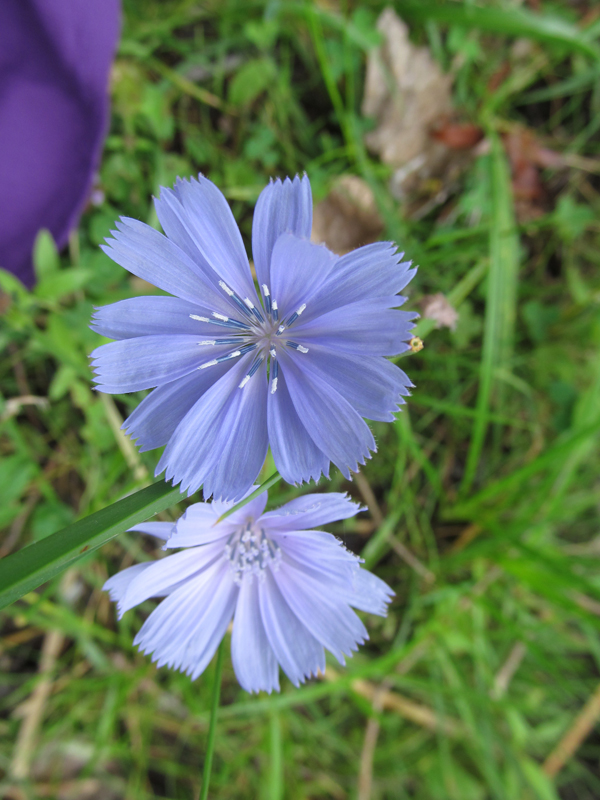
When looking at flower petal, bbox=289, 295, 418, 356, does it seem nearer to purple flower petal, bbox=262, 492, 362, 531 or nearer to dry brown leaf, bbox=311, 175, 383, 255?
purple flower petal, bbox=262, 492, 362, 531

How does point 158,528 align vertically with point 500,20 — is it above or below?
below

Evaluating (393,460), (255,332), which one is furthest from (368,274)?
(393,460)

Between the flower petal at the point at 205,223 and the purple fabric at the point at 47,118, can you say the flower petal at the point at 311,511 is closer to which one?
the flower petal at the point at 205,223

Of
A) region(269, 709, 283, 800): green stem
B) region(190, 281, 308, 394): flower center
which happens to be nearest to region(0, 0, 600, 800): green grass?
region(269, 709, 283, 800): green stem

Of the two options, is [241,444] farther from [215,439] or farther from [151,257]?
[151,257]

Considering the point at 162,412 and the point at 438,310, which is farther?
the point at 438,310

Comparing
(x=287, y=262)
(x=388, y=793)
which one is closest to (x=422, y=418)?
(x=287, y=262)
